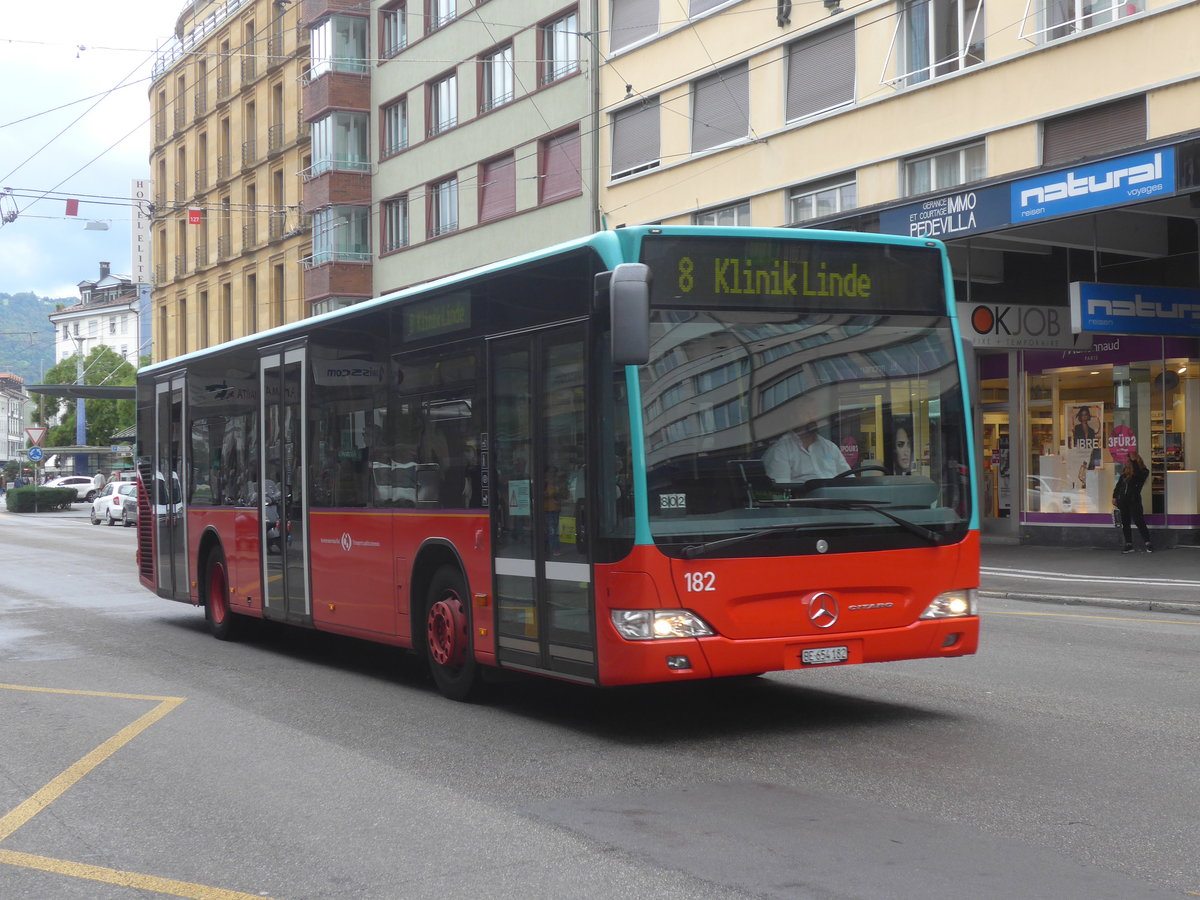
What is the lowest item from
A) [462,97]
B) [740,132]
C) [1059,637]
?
[1059,637]

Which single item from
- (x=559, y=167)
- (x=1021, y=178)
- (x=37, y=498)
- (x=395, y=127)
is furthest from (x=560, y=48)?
(x=37, y=498)

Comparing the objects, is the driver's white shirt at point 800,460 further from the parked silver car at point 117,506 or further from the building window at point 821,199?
the parked silver car at point 117,506

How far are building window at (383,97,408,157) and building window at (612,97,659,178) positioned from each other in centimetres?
1118

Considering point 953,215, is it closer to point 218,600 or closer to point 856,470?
point 218,600

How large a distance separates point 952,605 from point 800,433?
4.89 feet

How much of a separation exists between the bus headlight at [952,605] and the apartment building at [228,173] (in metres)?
41.9

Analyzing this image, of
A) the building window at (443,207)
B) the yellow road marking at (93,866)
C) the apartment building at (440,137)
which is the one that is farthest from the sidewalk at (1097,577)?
the building window at (443,207)

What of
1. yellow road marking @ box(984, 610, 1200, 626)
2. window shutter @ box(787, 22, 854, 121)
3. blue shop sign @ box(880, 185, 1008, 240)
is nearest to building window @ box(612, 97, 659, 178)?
window shutter @ box(787, 22, 854, 121)

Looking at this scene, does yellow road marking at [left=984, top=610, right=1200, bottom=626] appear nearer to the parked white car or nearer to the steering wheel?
the steering wheel

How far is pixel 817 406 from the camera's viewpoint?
26.1ft

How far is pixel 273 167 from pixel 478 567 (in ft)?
149

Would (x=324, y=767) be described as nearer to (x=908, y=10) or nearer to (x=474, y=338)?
(x=474, y=338)

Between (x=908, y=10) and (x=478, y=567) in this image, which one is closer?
(x=478, y=567)

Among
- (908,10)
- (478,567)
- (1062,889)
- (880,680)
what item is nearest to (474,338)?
(478,567)
